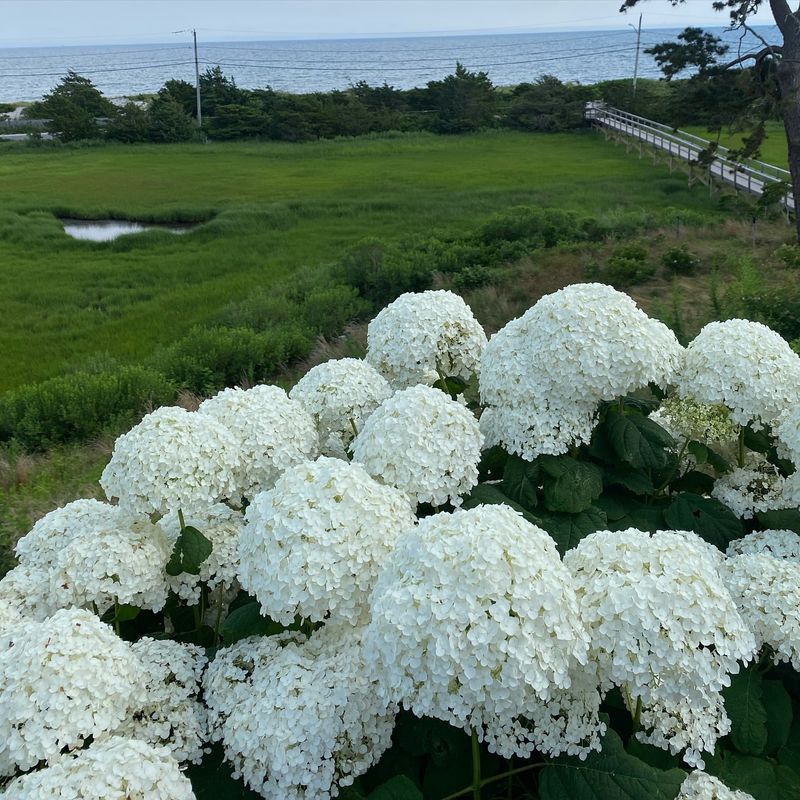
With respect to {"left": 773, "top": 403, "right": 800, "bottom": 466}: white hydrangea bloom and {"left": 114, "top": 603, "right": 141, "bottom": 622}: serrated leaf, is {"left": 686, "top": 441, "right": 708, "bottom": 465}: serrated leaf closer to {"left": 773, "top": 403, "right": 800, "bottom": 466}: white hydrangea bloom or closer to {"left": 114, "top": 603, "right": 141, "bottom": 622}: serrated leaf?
{"left": 773, "top": 403, "right": 800, "bottom": 466}: white hydrangea bloom

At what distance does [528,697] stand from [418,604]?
362mm

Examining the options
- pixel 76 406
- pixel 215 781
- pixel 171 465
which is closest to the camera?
pixel 215 781

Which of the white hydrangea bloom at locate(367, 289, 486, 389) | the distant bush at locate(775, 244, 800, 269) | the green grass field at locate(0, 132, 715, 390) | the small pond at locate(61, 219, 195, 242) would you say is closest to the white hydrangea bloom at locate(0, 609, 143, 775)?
the white hydrangea bloom at locate(367, 289, 486, 389)

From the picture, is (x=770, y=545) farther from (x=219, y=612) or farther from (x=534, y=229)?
(x=534, y=229)

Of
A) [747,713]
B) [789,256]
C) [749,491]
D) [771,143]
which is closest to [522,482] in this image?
[749,491]

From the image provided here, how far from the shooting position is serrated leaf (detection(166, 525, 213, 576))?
8.40ft

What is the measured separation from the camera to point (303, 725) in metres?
2.00

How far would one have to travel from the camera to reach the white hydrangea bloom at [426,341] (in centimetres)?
348

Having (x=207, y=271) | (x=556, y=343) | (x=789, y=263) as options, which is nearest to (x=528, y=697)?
(x=556, y=343)

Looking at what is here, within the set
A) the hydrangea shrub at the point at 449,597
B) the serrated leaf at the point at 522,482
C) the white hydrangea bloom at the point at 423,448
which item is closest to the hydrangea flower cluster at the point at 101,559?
the hydrangea shrub at the point at 449,597

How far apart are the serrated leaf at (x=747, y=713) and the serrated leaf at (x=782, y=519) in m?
0.74

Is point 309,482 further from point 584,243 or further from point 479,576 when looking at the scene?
point 584,243

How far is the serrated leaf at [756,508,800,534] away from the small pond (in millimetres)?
22426

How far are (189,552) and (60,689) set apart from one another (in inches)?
26.2
